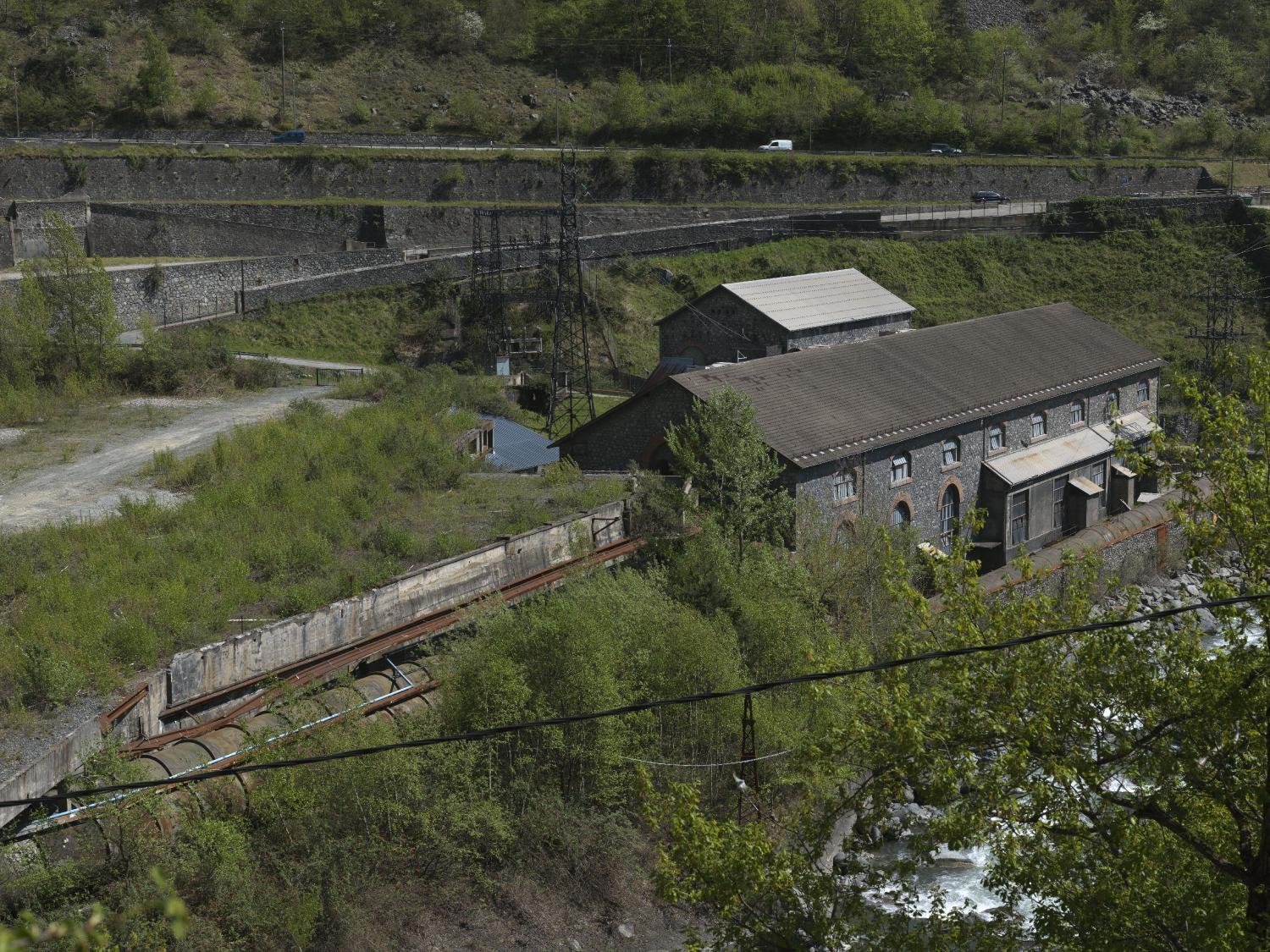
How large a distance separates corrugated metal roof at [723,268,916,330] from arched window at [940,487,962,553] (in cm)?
653

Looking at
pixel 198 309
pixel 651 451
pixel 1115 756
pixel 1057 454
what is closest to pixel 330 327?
pixel 198 309

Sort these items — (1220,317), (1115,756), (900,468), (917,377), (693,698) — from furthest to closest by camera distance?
(1220,317), (917,377), (900,468), (1115,756), (693,698)

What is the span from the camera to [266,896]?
1278 centimetres

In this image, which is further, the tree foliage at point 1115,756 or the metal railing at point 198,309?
the metal railing at point 198,309

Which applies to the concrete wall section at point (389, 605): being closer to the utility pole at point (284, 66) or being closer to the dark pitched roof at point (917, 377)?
the dark pitched roof at point (917, 377)

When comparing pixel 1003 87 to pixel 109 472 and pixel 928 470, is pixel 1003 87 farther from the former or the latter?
pixel 109 472

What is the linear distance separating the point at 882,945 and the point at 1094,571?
9.84ft

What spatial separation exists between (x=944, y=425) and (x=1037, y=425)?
410cm

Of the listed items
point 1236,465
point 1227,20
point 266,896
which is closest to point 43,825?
point 266,896

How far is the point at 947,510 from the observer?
25.4 m

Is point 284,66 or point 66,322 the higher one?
point 284,66

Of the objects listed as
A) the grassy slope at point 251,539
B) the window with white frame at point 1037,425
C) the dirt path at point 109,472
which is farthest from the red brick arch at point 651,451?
the window with white frame at point 1037,425

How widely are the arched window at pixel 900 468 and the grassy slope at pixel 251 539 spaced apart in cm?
517

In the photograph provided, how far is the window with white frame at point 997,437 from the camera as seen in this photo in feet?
86.7
